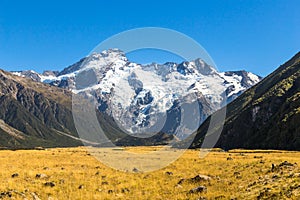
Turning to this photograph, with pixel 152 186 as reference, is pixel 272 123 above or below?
above

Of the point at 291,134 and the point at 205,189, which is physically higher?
the point at 291,134

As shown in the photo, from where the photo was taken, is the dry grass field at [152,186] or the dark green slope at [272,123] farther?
the dark green slope at [272,123]

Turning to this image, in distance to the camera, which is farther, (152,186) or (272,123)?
(272,123)

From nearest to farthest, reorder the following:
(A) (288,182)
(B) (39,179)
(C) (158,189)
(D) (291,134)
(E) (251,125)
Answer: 1. (A) (288,182)
2. (C) (158,189)
3. (B) (39,179)
4. (D) (291,134)
5. (E) (251,125)

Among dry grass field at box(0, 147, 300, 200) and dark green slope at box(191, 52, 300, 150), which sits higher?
dark green slope at box(191, 52, 300, 150)

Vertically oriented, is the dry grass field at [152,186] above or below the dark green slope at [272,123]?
below

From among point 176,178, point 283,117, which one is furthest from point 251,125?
point 176,178

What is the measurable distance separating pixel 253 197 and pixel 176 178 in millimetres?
13591

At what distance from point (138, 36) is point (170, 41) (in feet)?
8.16

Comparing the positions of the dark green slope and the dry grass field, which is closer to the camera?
the dry grass field

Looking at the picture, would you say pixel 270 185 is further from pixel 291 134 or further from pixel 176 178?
pixel 291 134

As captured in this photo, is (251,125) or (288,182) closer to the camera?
(288,182)

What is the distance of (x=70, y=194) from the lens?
25109 mm

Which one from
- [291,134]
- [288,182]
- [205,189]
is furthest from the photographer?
[291,134]
